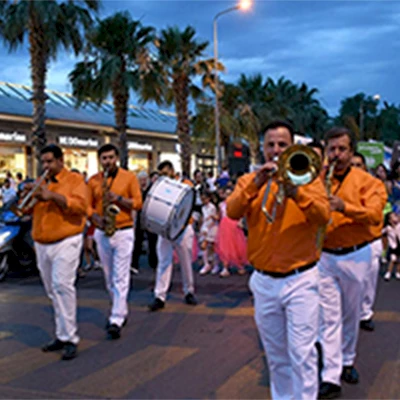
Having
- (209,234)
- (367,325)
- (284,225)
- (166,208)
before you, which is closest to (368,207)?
(284,225)

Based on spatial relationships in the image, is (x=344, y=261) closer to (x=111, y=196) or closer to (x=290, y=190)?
(x=290, y=190)

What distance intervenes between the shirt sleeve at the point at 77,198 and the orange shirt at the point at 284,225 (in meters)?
2.46

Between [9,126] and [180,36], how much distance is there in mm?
8870

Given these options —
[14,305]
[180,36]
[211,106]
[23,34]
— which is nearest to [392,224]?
[14,305]

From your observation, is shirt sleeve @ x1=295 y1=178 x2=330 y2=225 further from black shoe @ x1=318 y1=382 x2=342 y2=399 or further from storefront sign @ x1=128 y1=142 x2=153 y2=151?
storefront sign @ x1=128 y1=142 x2=153 y2=151

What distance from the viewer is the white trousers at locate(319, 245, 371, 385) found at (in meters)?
4.79

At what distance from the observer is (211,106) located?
3319 cm

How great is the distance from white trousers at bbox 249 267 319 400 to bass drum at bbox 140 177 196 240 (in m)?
3.74

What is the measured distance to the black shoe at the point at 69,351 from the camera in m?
5.96

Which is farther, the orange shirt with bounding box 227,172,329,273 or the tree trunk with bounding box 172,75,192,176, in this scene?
the tree trunk with bounding box 172,75,192,176

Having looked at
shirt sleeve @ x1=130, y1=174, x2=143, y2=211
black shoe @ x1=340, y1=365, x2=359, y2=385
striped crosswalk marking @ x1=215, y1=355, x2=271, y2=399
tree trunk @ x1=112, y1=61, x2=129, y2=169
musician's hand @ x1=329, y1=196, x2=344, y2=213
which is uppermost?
tree trunk @ x1=112, y1=61, x2=129, y2=169

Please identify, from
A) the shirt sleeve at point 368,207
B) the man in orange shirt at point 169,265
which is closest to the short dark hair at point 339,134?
the shirt sleeve at point 368,207

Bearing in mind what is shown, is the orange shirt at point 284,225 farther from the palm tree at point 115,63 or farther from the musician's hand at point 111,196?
the palm tree at point 115,63

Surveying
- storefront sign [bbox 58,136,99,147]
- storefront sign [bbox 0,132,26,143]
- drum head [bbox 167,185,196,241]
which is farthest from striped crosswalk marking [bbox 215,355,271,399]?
storefront sign [bbox 58,136,99,147]
